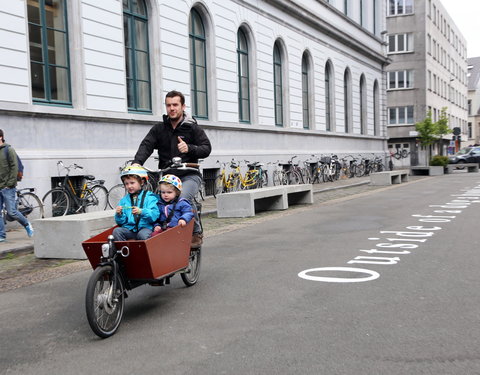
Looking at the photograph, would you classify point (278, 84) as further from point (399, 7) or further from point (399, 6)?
point (399, 6)

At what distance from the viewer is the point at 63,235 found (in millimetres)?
8086

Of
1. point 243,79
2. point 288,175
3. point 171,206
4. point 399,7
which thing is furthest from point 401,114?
point 171,206

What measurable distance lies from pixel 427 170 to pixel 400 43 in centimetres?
2569

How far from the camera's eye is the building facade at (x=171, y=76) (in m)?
12.2

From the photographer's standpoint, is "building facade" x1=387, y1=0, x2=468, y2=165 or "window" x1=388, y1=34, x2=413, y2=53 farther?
"window" x1=388, y1=34, x2=413, y2=53

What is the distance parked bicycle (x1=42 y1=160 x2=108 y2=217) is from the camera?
1171 cm

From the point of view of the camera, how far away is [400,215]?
12.1 m

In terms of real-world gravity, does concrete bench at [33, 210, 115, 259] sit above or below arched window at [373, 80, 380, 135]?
below

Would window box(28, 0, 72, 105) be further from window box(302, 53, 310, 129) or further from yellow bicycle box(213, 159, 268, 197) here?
window box(302, 53, 310, 129)

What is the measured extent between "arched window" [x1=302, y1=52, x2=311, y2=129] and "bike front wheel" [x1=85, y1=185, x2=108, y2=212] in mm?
15452

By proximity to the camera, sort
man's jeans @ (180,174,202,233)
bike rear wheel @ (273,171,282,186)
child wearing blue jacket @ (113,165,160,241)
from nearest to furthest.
Answer: 1. child wearing blue jacket @ (113,165,160,241)
2. man's jeans @ (180,174,202,233)
3. bike rear wheel @ (273,171,282,186)

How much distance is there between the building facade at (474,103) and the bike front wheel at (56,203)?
90046 millimetres

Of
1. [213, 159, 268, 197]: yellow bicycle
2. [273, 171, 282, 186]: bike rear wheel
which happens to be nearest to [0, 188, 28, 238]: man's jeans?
[213, 159, 268, 197]: yellow bicycle

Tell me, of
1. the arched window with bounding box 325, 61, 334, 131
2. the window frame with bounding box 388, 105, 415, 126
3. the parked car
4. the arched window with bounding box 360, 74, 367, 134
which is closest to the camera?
the arched window with bounding box 325, 61, 334, 131
